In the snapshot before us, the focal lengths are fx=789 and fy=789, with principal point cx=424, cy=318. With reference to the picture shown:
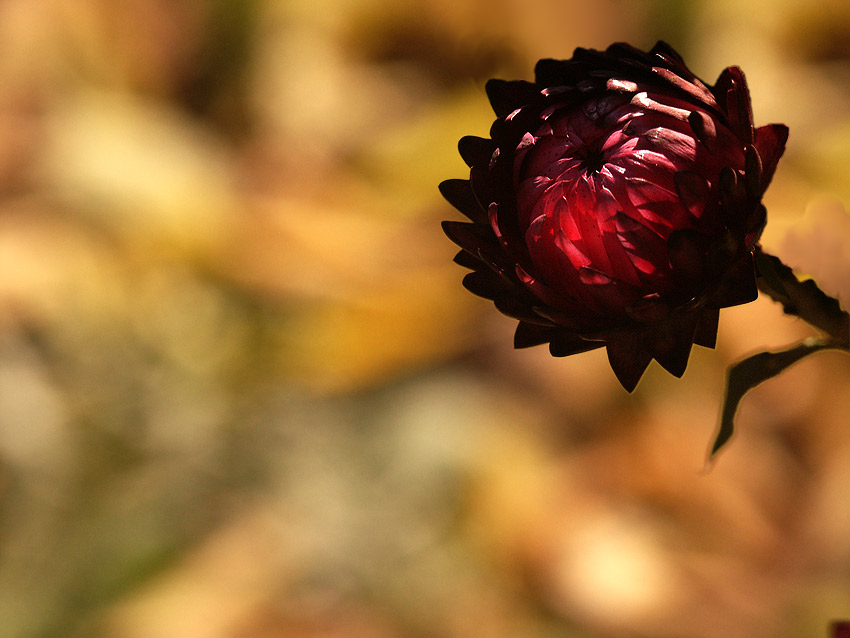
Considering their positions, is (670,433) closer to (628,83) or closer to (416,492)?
(416,492)

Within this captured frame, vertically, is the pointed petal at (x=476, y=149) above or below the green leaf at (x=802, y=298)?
above

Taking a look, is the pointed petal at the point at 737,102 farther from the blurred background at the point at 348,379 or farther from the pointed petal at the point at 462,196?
the blurred background at the point at 348,379

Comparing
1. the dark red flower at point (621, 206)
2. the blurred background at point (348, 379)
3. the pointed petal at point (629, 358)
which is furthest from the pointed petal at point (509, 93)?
the blurred background at point (348, 379)

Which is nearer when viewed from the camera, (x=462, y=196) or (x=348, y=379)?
(x=462, y=196)

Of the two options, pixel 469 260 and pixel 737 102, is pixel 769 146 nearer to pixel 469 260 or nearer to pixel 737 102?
pixel 737 102

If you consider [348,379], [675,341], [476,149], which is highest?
[348,379]

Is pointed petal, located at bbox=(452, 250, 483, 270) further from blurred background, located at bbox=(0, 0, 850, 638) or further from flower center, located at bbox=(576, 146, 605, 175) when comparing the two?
blurred background, located at bbox=(0, 0, 850, 638)

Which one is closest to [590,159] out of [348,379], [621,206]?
[621,206]
